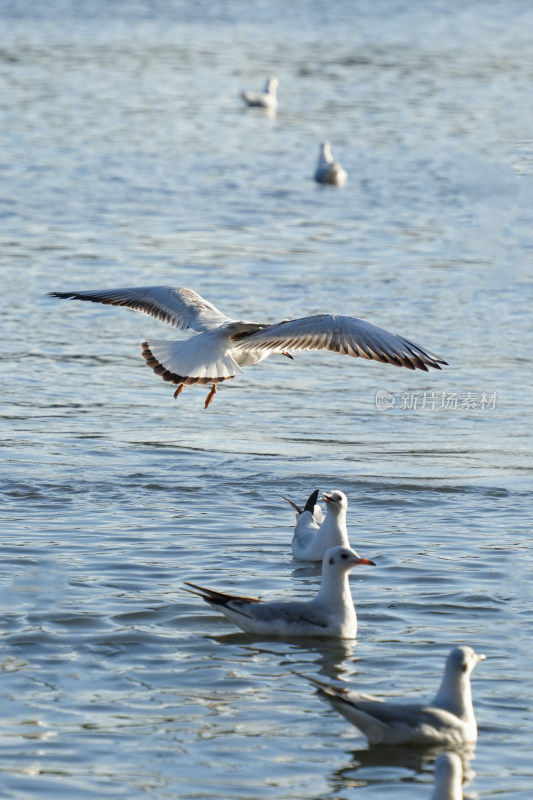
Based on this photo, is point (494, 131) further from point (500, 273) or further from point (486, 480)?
point (486, 480)

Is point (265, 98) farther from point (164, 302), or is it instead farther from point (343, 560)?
point (343, 560)

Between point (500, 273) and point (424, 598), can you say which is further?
point (500, 273)

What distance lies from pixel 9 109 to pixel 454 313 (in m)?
17.9

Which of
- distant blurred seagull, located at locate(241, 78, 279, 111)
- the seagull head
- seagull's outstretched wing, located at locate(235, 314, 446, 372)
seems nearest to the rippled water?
the seagull head

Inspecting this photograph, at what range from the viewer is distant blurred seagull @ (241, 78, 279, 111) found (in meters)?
34.0

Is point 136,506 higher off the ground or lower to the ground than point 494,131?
lower

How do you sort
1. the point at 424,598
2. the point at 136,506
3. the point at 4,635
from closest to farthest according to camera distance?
1. the point at 4,635
2. the point at 424,598
3. the point at 136,506

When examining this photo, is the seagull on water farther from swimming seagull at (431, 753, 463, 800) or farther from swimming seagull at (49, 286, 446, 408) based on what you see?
swimming seagull at (431, 753, 463, 800)

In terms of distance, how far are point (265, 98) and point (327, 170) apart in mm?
9307

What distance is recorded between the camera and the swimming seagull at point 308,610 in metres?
8.38

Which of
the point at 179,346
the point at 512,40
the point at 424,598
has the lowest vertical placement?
the point at 424,598

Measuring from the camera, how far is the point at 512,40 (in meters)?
45.3

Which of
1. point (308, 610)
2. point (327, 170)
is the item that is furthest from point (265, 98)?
point (308, 610)

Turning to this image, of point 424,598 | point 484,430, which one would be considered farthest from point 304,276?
point 424,598
